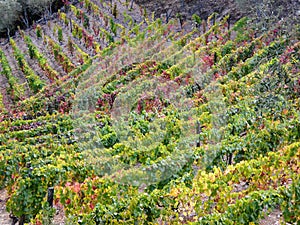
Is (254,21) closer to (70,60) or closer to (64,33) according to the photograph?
(70,60)

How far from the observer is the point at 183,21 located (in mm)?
22984

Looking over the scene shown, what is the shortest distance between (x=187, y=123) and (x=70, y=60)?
11.7m

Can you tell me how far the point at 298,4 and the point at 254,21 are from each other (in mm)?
2366

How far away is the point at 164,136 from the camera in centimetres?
975

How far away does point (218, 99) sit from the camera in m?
11.4

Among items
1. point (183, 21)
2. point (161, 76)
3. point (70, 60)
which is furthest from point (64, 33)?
point (161, 76)

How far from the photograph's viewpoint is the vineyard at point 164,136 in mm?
7051

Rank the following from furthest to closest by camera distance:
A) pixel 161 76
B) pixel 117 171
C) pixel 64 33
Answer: pixel 64 33, pixel 161 76, pixel 117 171

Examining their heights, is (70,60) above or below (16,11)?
below

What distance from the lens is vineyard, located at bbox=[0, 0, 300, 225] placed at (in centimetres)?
705

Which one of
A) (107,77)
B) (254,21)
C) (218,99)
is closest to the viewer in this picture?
(218,99)

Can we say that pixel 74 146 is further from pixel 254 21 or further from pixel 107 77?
pixel 254 21

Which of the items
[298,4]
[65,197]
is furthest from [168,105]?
[298,4]

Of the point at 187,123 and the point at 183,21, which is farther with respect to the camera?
the point at 183,21
